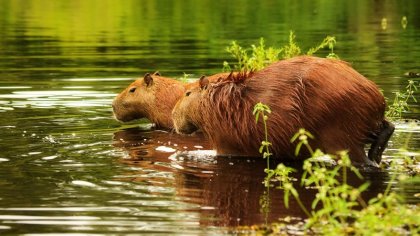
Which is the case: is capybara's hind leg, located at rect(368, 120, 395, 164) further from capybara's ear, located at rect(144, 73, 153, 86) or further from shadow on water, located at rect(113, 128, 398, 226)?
capybara's ear, located at rect(144, 73, 153, 86)

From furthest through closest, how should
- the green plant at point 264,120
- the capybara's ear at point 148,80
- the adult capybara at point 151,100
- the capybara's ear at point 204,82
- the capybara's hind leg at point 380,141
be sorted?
the capybara's ear at point 148,80, the adult capybara at point 151,100, the capybara's ear at point 204,82, the capybara's hind leg at point 380,141, the green plant at point 264,120

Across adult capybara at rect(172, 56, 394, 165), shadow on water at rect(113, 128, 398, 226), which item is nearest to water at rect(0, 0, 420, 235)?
shadow on water at rect(113, 128, 398, 226)

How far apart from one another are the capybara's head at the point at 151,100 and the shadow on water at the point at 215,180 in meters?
1.09

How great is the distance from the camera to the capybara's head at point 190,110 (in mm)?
9875

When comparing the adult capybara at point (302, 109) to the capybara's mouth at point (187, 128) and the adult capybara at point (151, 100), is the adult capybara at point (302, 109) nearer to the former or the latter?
the capybara's mouth at point (187, 128)

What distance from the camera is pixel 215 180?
8.53 m

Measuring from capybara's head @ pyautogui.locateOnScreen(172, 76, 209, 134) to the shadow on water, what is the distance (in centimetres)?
25

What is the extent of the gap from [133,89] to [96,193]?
465cm

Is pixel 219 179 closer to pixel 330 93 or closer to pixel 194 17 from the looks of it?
pixel 330 93

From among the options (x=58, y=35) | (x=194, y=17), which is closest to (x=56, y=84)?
(x=58, y=35)

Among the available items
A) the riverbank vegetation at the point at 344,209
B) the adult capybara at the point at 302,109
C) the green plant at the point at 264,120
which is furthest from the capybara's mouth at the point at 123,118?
the riverbank vegetation at the point at 344,209

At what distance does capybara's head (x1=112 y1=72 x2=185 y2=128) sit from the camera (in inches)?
479

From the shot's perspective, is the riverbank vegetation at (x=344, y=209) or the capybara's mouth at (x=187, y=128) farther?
the capybara's mouth at (x=187, y=128)

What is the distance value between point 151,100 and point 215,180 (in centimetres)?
389
